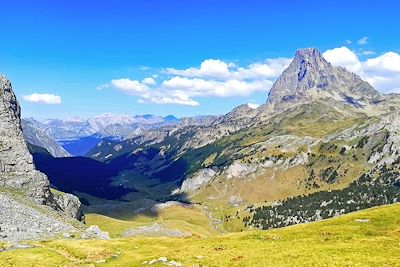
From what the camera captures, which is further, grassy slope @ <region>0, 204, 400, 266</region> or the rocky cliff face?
the rocky cliff face

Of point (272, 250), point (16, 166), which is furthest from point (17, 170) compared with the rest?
point (272, 250)

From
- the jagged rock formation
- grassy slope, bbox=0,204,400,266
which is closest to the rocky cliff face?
the jagged rock formation

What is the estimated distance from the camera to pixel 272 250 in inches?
2188

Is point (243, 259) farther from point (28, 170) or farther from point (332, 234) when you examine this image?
point (28, 170)

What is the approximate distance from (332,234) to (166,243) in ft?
101

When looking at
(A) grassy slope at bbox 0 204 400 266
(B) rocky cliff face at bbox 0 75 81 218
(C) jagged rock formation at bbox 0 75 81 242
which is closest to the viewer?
(A) grassy slope at bbox 0 204 400 266

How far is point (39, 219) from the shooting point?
4085 inches

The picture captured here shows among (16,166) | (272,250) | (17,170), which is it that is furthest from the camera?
(16,166)

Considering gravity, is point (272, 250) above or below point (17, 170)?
below

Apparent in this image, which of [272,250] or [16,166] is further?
[16,166]

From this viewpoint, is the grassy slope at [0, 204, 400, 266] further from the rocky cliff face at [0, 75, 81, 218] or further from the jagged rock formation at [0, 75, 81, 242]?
the rocky cliff face at [0, 75, 81, 218]

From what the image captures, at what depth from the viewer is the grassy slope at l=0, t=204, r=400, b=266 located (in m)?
48.5

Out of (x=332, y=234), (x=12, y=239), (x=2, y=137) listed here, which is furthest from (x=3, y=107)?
(x=332, y=234)

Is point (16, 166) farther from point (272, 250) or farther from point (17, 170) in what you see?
point (272, 250)
